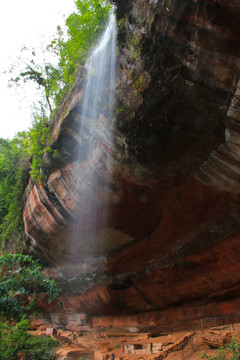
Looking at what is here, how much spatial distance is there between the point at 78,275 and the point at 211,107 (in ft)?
27.4

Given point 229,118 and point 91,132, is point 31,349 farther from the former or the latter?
point 229,118

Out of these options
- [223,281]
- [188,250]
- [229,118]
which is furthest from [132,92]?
[223,281]

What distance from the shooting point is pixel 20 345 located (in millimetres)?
7051

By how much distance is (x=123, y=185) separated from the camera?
21.7 feet

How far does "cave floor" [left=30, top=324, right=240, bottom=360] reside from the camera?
683 cm

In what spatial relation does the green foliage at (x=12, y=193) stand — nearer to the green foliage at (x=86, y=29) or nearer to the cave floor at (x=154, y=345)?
the green foliage at (x=86, y=29)

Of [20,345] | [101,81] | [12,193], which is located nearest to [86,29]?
[101,81]

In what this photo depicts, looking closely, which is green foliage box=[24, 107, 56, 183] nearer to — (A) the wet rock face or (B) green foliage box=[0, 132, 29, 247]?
(A) the wet rock face

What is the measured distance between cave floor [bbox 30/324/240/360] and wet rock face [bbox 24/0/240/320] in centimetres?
107

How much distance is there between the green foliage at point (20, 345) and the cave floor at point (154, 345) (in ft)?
1.48

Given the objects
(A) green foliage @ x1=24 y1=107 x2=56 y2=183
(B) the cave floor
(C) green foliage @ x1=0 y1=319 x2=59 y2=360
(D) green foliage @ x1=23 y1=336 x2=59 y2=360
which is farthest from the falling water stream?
(B) the cave floor

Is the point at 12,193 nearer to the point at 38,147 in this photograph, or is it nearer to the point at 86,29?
the point at 38,147

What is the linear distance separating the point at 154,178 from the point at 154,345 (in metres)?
5.36

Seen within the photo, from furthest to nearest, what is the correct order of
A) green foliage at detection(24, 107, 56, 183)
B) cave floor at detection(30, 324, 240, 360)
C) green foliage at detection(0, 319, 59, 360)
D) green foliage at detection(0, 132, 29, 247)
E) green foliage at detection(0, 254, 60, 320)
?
green foliage at detection(0, 132, 29, 247), green foliage at detection(24, 107, 56, 183), green foliage at detection(0, 254, 60, 320), cave floor at detection(30, 324, 240, 360), green foliage at detection(0, 319, 59, 360)
